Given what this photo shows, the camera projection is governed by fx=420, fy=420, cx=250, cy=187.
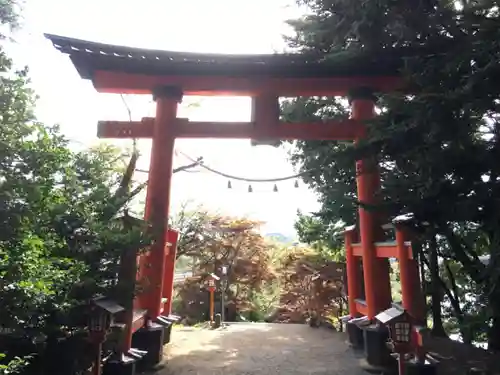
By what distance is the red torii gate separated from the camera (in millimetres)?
5852

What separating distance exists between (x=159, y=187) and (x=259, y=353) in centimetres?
313

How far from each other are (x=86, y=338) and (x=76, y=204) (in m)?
1.34

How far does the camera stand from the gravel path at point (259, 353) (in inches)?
222

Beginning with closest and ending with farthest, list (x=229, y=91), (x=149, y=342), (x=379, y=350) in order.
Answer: (x=379, y=350) < (x=149, y=342) < (x=229, y=91)

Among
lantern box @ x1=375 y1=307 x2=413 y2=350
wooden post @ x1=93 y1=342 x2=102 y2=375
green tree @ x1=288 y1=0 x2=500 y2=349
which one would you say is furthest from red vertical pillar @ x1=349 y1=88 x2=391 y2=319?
wooden post @ x1=93 y1=342 x2=102 y2=375

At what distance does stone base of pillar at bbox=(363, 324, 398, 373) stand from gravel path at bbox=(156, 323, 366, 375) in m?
0.25

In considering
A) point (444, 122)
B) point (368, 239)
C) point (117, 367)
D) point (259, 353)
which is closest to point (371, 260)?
point (368, 239)

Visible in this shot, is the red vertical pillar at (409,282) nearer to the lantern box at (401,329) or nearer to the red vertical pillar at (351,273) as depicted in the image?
the lantern box at (401,329)

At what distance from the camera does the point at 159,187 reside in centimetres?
596

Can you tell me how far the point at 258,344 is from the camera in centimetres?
754

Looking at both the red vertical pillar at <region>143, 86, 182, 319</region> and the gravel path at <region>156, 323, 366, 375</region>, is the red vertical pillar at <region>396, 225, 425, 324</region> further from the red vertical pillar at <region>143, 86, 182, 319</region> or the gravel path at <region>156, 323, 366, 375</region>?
the red vertical pillar at <region>143, 86, 182, 319</region>

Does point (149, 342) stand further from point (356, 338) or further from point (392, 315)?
point (356, 338)

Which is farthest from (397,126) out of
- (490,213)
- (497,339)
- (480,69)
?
(497,339)

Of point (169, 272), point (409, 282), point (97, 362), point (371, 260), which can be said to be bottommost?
point (97, 362)
